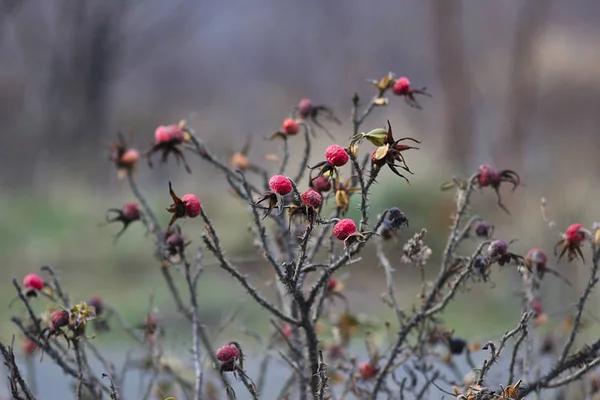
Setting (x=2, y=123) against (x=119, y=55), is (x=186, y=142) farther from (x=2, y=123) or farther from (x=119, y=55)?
(x=2, y=123)

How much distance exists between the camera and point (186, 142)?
0.96 m

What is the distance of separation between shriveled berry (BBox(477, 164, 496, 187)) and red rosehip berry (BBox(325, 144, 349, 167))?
0.97ft

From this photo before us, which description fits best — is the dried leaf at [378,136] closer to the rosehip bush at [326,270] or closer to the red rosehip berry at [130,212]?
the rosehip bush at [326,270]

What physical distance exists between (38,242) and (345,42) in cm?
330

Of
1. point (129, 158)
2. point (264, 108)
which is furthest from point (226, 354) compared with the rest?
point (264, 108)

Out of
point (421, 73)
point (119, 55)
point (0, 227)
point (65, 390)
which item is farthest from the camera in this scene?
point (119, 55)

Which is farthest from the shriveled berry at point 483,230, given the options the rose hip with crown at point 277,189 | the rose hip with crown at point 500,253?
the rose hip with crown at point 277,189

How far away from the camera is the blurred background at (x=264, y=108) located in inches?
146

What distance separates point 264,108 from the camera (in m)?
8.59

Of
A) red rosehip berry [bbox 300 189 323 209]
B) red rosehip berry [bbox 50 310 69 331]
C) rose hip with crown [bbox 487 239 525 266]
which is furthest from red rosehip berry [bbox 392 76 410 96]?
red rosehip berry [bbox 50 310 69 331]

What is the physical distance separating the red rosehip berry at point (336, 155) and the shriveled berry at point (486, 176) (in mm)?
294

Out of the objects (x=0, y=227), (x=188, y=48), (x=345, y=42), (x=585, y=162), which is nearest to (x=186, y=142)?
(x=585, y=162)

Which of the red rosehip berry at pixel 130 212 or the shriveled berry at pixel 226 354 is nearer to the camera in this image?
the shriveled berry at pixel 226 354

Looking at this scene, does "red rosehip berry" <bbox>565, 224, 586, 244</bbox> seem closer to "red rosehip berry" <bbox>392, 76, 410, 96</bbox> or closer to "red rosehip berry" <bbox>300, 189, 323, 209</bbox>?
"red rosehip berry" <bbox>392, 76, 410, 96</bbox>
